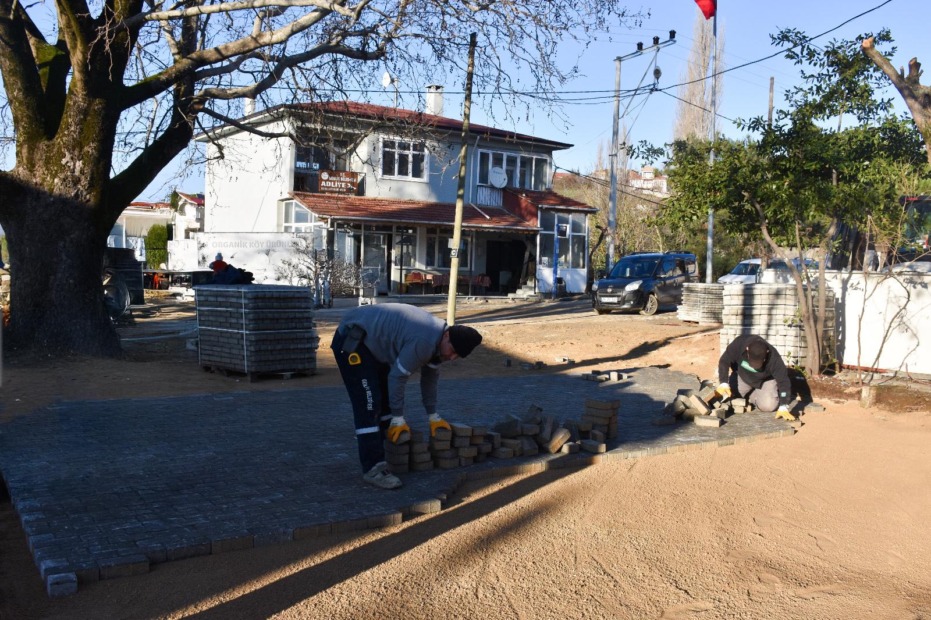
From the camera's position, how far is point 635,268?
24797 mm

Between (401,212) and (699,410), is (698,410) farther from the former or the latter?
(401,212)

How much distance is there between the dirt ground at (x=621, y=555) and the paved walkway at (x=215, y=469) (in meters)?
0.15

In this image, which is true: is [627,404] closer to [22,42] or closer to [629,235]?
[22,42]

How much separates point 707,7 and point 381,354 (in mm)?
10340

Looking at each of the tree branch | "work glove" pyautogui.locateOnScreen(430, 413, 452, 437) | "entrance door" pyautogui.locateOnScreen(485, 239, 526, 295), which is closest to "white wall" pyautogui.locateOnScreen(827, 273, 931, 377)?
"work glove" pyautogui.locateOnScreen(430, 413, 452, 437)

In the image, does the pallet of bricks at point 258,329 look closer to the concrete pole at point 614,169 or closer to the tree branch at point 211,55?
the tree branch at point 211,55

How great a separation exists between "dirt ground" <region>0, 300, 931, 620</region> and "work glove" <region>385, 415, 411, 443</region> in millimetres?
674

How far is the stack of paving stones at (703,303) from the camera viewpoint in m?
19.6

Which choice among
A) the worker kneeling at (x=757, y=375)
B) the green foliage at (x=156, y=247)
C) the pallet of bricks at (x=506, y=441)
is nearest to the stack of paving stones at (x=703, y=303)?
the worker kneeling at (x=757, y=375)

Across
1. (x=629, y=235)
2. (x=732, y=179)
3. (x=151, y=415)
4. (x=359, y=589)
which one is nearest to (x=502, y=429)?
(x=359, y=589)

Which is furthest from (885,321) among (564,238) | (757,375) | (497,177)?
(497,177)

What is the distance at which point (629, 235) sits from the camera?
157ft

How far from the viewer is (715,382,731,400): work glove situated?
10.4m

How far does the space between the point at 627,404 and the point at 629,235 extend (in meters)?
37.7
